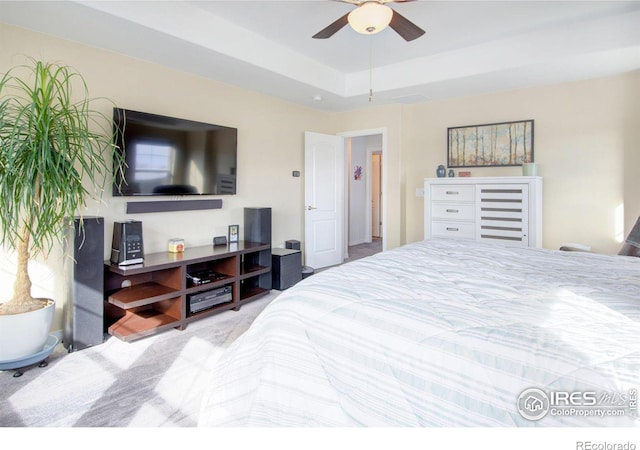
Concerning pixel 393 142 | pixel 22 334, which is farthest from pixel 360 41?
pixel 22 334

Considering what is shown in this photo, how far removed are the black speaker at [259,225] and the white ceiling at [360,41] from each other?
4.63 ft

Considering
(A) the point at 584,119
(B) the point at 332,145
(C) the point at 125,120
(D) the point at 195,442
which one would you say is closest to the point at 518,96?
(A) the point at 584,119

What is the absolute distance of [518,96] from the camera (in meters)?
4.18

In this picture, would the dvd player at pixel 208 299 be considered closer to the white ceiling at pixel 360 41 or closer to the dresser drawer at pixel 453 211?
the white ceiling at pixel 360 41

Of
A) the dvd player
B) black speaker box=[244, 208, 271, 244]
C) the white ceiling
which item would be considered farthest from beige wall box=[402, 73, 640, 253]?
the dvd player

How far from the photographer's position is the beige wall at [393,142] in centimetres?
307

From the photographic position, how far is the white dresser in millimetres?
3779

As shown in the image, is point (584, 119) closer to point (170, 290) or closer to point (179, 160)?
point (179, 160)

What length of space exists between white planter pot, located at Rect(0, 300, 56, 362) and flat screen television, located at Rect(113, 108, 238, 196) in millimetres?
1137

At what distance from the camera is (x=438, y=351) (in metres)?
1.05

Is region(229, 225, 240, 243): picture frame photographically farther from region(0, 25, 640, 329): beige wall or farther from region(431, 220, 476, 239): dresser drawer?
region(431, 220, 476, 239): dresser drawer

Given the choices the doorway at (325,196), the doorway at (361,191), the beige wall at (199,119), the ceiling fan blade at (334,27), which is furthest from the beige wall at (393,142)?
the doorway at (361,191)

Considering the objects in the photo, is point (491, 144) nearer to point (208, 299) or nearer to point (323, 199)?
point (323, 199)

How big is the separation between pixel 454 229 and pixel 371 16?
8.67 feet
